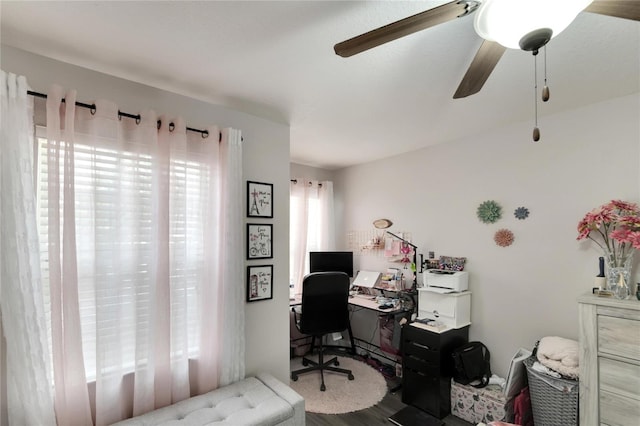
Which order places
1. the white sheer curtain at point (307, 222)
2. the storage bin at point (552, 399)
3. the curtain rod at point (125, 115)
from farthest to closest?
the white sheer curtain at point (307, 222)
the storage bin at point (552, 399)
the curtain rod at point (125, 115)

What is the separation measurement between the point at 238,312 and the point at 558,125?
2853mm

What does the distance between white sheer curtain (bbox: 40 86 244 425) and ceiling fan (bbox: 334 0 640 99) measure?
1386 mm

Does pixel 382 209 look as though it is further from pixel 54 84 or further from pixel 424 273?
pixel 54 84

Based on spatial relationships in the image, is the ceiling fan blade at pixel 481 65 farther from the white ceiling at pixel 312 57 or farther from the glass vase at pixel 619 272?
the glass vase at pixel 619 272

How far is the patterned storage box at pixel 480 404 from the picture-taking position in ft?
7.57

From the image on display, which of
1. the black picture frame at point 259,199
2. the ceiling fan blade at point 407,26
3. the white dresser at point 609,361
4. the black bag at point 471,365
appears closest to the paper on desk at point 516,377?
the black bag at point 471,365

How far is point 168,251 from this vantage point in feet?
6.25

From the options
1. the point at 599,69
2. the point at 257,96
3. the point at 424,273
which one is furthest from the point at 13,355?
the point at 599,69

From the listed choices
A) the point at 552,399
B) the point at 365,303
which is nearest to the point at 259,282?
the point at 365,303

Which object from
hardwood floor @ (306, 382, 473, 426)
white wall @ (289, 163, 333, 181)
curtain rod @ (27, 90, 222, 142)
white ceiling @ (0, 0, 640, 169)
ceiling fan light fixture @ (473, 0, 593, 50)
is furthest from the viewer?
white wall @ (289, 163, 333, 181)

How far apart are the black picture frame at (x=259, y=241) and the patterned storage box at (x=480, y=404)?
1923 millimetres

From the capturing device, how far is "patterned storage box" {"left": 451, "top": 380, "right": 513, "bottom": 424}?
90.8 inches

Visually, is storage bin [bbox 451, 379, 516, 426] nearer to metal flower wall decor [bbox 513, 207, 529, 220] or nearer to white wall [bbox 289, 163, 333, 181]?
metal flower wall decor [bbox 513, 207, 529, 220]

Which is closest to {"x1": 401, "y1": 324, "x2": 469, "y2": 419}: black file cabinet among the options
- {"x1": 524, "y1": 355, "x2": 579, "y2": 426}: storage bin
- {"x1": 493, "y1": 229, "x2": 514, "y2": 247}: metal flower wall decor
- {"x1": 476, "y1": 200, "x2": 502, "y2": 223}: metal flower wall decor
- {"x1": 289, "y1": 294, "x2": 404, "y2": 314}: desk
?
{"x1": 289, "y1": 294, "x2": 404, "y2": 314}: desk
